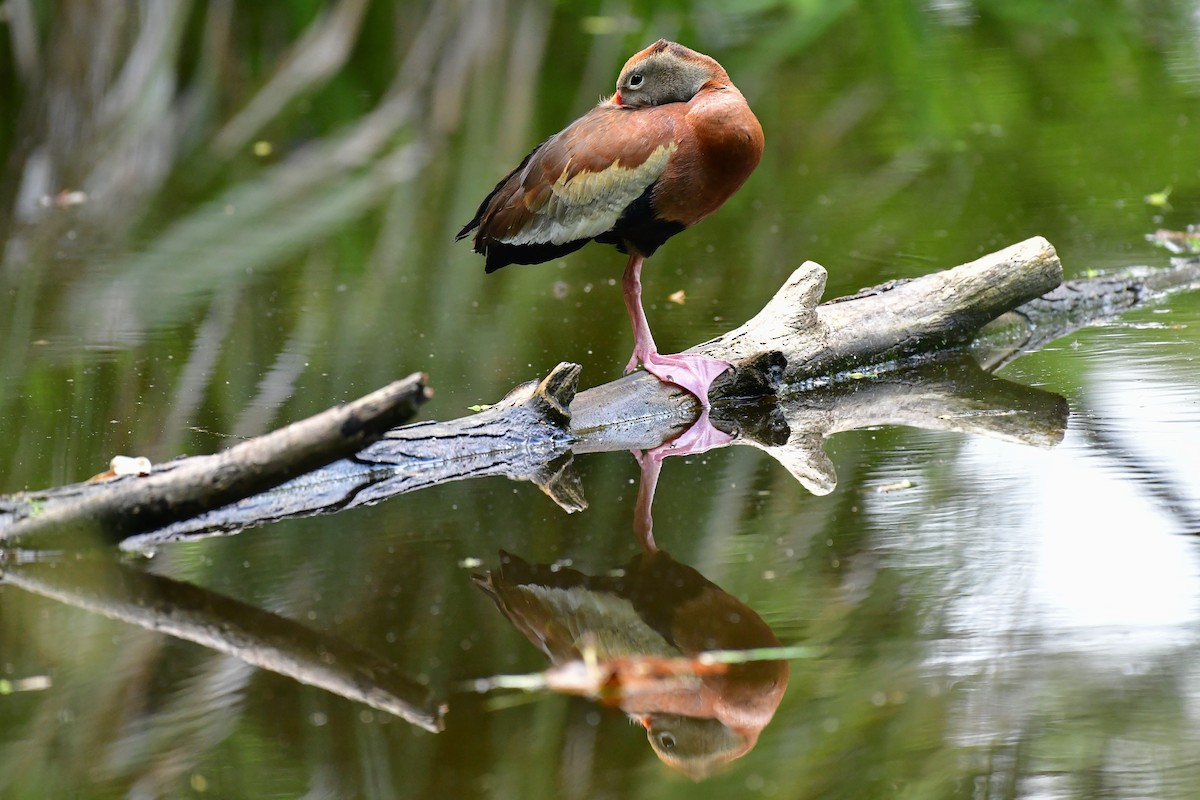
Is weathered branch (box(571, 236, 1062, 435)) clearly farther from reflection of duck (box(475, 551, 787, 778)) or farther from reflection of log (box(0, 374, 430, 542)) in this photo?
reflection of log (box(0, 374, 430, 542))

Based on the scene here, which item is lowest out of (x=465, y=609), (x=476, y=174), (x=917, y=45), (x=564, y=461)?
(x=917, y=45)

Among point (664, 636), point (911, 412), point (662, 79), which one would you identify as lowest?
point (911, 412)

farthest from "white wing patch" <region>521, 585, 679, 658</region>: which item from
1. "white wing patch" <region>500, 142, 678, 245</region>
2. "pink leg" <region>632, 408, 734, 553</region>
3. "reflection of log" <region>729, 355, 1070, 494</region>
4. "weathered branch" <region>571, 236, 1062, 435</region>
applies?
"white wing patch" <region>500, 142, 678, 245</region>

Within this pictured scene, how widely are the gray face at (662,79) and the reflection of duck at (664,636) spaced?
5.50 feet

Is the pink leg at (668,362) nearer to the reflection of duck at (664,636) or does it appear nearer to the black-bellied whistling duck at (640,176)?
the black-bellied whistling duck at (640,176)

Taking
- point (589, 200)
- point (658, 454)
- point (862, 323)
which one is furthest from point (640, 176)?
point (862, 323)

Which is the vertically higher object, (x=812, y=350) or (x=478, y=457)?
(x=478, y=457)

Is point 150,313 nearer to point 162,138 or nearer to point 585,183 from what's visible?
point 585,183

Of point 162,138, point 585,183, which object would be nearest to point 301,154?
point 162,138

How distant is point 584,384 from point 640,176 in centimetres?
93

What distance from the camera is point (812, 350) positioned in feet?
16.4

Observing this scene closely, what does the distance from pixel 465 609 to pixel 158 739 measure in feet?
2.68

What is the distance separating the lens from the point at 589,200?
462cm

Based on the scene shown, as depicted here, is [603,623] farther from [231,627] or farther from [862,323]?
[862,323]
